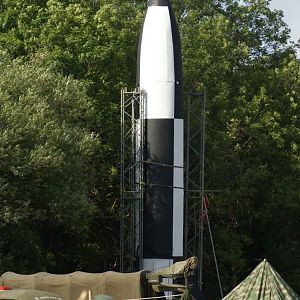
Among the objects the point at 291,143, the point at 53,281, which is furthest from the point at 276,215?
the point at 53,281

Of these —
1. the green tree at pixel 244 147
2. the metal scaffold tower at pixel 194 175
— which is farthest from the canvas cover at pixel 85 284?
the green tree at pixel 244 147

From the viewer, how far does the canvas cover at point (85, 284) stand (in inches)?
731

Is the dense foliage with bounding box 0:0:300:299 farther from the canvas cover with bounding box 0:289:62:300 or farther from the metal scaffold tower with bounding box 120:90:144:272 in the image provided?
the canvas cover with bounding box 0:289:62:300

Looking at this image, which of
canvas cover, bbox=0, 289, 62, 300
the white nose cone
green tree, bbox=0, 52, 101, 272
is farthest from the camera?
the white nose cone

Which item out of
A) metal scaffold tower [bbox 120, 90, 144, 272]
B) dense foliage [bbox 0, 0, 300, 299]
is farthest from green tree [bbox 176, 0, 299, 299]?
metal scaffold tower [bbox 120, 90, 144, 272]

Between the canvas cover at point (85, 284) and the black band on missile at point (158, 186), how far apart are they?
4.88 m

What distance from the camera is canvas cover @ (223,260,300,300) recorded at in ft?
50.3

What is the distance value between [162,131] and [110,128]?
19.2 feet

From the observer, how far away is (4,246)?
23984 mm

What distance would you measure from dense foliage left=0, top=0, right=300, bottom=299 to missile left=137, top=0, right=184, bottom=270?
196cm

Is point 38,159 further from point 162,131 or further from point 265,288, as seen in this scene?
point 265,288

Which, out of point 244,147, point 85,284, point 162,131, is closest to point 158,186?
point 162,131

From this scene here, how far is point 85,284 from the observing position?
1902 cm

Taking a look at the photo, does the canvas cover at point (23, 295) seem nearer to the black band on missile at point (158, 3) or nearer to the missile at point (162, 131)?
the missile at point (162, 131)
